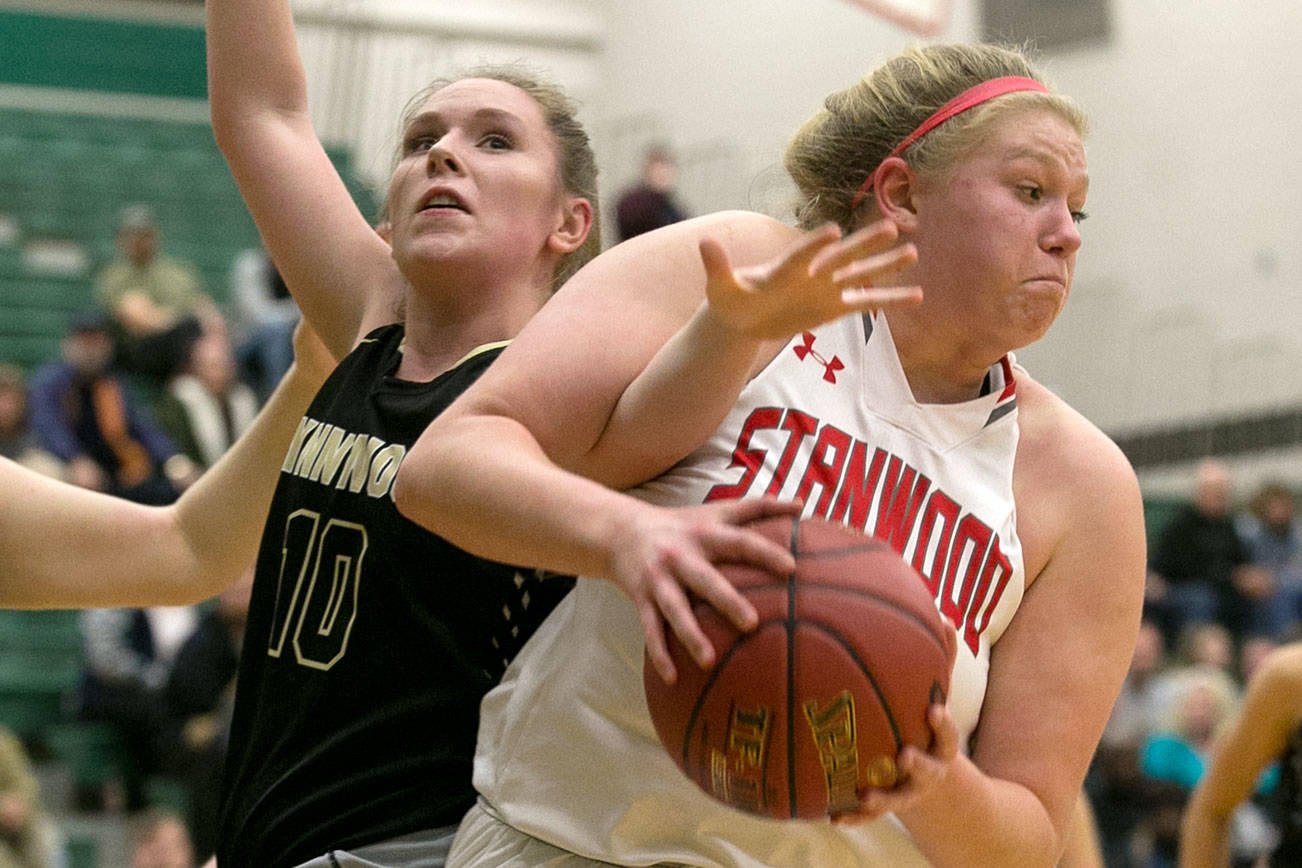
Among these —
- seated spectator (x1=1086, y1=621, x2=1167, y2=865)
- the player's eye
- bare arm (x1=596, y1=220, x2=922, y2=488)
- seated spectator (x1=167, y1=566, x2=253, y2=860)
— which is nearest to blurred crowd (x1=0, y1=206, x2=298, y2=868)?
seated spectator (x1=167, y1=566, x2=253, y2=860)

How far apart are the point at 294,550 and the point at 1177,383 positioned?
13.4 metres

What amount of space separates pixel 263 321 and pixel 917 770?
9851 millimetres

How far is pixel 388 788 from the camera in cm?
232

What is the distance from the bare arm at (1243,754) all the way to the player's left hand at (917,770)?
2.48 meters

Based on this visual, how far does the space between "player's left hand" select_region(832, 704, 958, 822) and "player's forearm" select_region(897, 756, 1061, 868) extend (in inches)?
5.8

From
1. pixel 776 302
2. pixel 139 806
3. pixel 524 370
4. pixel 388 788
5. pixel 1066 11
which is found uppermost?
pixel 1066 11

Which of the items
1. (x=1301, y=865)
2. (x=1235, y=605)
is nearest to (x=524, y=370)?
(x=1301, y=865)

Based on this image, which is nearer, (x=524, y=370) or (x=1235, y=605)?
(x=524, y=370)

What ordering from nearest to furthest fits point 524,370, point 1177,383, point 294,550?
point 524,370, point 294,550, point 1177,383

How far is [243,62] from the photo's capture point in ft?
9.26

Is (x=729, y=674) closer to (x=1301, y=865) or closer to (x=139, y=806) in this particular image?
(x=1301, y=865)

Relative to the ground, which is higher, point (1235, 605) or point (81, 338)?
point (81, 338)

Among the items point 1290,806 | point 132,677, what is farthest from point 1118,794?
point 1290,806

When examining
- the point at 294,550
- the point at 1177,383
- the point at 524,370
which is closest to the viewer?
the point at 524,370
